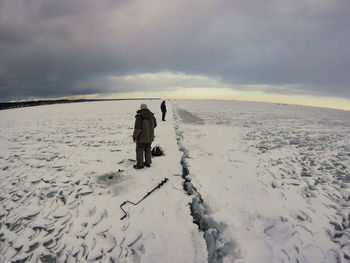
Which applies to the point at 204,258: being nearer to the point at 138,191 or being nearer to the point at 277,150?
the point at 138,191

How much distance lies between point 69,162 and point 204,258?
5.87 m

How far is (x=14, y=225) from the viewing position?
11.7ft

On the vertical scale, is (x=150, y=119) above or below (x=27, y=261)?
above

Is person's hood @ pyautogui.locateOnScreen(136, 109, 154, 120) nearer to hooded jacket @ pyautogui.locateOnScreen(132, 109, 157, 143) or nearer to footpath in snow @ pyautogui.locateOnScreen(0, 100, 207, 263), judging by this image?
hooded jacket @ pyautogui.locateOnScreen(132, 109, 157, 143)

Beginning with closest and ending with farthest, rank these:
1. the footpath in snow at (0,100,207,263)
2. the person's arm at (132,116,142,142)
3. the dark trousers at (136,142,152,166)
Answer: the footpath in snow at (0,100,207,263)
the person's arm at (132,116,142,142)
the dark trousers at (136,142,152,166)

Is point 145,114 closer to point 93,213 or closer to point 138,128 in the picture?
point 138,128

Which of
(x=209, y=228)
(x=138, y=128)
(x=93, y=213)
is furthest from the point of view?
(x=138, y=128)

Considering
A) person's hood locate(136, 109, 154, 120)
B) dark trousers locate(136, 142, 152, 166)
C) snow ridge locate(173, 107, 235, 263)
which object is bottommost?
snow ridge locate(173, 107, 235, 263)

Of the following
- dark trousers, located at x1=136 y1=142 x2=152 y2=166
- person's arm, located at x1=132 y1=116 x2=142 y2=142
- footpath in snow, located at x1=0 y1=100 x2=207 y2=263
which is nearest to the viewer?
footpath in snow, located at x1=0 y1=100 x2=207 y2=263

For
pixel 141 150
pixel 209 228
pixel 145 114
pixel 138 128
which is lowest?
pixel 209 228

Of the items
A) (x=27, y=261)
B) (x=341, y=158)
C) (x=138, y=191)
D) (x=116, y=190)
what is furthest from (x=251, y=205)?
(x=341, y=158)

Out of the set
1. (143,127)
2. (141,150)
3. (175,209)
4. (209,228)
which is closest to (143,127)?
(143,127)

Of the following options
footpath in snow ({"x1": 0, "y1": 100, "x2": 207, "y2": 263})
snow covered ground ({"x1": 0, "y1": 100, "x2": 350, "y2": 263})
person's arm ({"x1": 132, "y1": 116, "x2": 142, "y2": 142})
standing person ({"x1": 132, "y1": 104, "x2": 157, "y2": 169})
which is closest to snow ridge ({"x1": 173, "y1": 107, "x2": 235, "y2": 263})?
snow covered ground ({"x1": 0, "y1": 100, "x2": 350, "y2": 263})

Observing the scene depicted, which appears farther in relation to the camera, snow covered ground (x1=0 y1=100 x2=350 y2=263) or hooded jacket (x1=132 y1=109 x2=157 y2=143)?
hooded jacket (x1=132 y1=109 x2=157 y2=143)
